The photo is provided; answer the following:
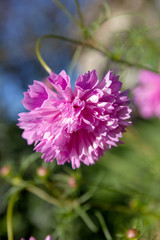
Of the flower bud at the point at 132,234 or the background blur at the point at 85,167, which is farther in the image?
the background blur at the point at 85,167

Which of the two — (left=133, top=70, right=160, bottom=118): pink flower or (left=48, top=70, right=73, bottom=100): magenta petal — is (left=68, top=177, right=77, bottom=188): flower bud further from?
(left=133, top=70, right=160, bottom=118): pink flower

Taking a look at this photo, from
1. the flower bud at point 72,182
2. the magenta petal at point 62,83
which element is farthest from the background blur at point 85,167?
the magenta petal at point 62,83

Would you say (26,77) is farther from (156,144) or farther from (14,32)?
(156,144)

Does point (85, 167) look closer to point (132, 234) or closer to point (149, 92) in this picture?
point (149, 92)

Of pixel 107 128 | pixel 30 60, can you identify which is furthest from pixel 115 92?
pixel 30 60

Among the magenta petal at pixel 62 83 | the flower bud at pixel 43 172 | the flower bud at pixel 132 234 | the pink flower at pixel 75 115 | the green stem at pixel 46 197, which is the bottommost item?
the flower bud at pixel 132 234

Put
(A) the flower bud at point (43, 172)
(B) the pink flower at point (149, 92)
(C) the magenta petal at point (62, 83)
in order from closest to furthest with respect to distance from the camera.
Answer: (C) the magenta petal at point (62, 83) → (A) the flower bud at point (43, 172) → (B) the pink flower at point (149, 92)

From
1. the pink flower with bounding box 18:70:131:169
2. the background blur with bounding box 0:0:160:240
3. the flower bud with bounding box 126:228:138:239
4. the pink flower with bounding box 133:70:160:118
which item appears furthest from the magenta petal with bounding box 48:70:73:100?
the pink flower with bounding box 133:70:160:118

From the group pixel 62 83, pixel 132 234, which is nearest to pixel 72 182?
pixel 132 234

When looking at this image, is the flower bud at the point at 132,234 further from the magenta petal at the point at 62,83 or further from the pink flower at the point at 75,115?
the magenta petal at the point at 62,83
